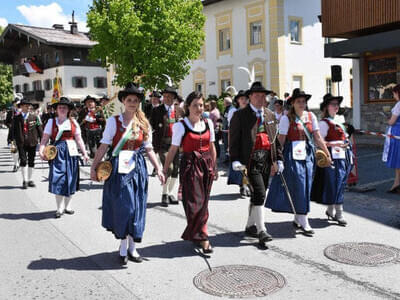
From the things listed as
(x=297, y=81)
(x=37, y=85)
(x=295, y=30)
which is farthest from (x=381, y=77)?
(x=37, y=85)

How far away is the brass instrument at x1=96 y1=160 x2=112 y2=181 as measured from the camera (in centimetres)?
508

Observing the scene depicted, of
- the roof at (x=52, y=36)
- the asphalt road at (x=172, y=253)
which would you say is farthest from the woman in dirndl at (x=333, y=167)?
the roof at (x=52, y=36)

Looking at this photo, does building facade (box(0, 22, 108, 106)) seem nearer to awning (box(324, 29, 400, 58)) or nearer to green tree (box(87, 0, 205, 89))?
green tree (box(87, 0, 205, 89))

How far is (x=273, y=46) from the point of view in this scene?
27.0 meters

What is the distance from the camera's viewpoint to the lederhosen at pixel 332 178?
21.7 feet

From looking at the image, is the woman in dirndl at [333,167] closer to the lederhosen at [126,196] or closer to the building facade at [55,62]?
the lederhosen at [126,196]

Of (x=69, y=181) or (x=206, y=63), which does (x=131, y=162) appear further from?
(x=206, y=63)

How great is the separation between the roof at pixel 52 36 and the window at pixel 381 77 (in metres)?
36.0

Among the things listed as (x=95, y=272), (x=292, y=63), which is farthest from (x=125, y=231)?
(x=292, y=63)

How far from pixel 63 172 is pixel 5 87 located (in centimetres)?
6303

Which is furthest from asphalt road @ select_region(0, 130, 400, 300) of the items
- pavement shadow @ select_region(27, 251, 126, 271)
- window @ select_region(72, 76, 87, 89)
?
window @ select_region(72, 76, 87, 89)

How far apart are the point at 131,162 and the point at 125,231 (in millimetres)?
747

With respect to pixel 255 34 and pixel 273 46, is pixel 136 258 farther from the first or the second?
pixel 255 34

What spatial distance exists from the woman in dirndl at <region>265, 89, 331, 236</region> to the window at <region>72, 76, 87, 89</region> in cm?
4795
